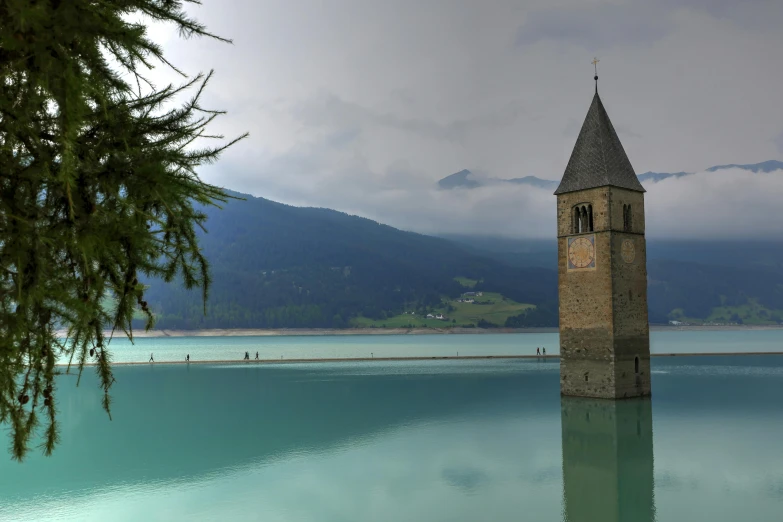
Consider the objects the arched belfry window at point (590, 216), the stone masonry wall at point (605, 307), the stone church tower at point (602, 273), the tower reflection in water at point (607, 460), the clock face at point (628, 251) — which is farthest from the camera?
the arched belfry window at point (590, 216)

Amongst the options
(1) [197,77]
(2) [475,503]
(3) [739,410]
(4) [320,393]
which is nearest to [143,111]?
(1) [197,77]

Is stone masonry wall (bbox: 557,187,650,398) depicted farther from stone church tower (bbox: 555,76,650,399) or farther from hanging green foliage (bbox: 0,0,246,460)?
hanging green foliage (bbox: 0,0,246,460)

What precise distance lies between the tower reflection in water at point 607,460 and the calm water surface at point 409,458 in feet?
0.32

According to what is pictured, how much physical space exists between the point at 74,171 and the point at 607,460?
994 inches

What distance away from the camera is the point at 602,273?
1399 inches

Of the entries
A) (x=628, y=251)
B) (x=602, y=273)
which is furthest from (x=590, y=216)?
(x=602, y=273)

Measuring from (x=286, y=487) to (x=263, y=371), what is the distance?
155 ft

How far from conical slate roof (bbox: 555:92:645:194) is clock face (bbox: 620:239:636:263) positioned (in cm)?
318

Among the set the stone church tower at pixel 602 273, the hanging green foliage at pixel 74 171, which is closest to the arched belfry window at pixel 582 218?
the stone church tower at pixel 602 273

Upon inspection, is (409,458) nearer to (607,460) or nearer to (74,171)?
(607,460)

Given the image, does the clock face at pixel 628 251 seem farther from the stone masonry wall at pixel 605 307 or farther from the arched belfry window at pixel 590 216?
the arched belfry window at pixel 590 216

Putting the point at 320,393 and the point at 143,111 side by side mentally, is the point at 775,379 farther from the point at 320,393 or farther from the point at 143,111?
the point at 143,111

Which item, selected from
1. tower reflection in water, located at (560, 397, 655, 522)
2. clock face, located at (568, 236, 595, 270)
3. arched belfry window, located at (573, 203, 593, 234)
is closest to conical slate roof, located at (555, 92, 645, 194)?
arched belfry window, located at (573, 203, 593, 234)

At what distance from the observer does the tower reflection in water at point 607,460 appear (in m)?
18.4
